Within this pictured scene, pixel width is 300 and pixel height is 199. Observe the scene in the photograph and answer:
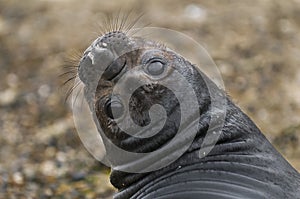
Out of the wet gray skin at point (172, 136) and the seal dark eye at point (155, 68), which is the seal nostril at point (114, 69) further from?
the seal dark eye at point (155, 68)

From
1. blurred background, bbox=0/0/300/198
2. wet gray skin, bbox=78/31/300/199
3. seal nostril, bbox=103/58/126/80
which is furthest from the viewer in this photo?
blurred background, bbox=0/0/300/198

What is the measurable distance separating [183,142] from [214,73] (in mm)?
4862

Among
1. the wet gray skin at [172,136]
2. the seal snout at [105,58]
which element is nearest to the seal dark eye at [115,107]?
the wet gray skin at [172,136]

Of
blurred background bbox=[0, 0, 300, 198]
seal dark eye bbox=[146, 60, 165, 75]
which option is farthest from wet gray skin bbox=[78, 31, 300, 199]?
blurred background bbox=[0, 0, 300, 198]

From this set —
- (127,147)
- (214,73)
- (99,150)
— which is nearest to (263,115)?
(214,73)

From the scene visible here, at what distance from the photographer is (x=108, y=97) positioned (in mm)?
5246

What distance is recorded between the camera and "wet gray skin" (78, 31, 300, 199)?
493 cm

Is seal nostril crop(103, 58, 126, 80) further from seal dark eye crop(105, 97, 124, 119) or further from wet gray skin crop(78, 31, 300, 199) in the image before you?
seal dark eye crop(105, 97, 124, 119)

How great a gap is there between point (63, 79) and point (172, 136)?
17.2ft

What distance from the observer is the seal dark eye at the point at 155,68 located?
5.25 metres

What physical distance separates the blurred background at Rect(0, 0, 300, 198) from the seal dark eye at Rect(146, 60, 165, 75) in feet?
9.92

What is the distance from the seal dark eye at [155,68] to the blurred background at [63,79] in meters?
3.02

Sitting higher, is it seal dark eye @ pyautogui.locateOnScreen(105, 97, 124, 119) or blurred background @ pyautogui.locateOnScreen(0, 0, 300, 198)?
blurred background @ pyautogui.locateOnScreen(0, 0, 300, 198)

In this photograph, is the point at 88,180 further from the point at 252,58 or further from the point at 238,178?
the point at 238,178
